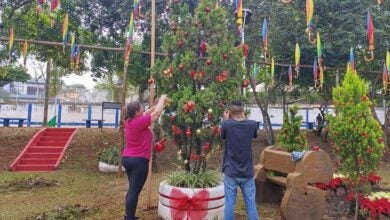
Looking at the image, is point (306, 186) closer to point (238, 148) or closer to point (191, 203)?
point (238, 148)

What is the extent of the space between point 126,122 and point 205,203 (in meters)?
1.43

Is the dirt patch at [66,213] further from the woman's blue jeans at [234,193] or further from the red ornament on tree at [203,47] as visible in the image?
the red ornament on tree at [203,47]

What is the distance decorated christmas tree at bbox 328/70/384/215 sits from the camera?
15.7 ft

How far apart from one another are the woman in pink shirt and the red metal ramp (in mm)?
6092

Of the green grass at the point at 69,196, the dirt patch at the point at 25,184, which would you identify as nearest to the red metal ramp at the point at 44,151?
the green grass at the point at 69,196

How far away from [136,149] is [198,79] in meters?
1.27

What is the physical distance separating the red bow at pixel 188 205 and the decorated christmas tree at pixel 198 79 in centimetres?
56

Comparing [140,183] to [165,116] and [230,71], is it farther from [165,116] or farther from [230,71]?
[230,71]

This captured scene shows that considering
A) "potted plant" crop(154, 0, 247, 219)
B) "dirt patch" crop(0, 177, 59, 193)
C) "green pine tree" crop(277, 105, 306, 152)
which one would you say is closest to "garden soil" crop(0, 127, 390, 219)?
"dirt patch" crop(0, 177, 59, 193)

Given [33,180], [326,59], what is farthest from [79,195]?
[326,59]

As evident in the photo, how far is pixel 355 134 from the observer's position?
4.77 meters

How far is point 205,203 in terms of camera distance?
4.54m

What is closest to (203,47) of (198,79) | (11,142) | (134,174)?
(198,79)

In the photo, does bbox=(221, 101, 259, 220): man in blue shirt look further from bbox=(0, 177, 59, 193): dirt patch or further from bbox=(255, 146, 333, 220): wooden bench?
bbox=(0, 177, 59, 193): dirt patch
